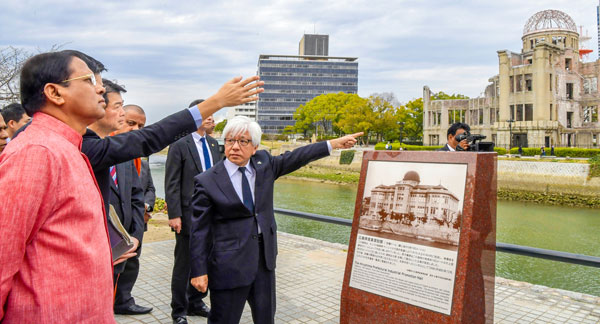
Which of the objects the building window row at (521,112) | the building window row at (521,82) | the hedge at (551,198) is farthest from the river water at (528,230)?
the building window row at (521,82)

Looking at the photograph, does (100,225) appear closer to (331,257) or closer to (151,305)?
(151,305)

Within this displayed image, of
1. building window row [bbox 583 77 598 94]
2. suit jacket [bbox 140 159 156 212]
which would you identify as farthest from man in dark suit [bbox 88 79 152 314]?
building window row [bbox 583 77 598 94]

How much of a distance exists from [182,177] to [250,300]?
1797mm

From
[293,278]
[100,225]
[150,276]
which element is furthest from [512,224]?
[100,225]

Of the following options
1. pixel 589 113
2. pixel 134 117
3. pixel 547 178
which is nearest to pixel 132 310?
pixel 134 117

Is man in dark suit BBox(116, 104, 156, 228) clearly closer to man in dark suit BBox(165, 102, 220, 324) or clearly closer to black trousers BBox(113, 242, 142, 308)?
man in dark suit BBox(165, 102, 220, 324)

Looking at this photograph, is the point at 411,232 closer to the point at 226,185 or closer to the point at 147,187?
the point at 226,185

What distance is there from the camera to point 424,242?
3.09m

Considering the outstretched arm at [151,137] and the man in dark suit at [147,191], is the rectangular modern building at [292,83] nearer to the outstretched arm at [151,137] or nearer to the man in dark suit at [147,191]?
the man in dark suit at [147,191]

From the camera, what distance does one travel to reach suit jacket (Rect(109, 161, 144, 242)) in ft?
12.0

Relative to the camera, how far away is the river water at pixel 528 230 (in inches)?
416

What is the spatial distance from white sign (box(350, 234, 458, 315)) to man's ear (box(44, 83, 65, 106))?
7.79 ft

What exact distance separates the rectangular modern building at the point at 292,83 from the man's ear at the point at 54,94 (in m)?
98.5

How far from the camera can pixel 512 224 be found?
63.3ft
